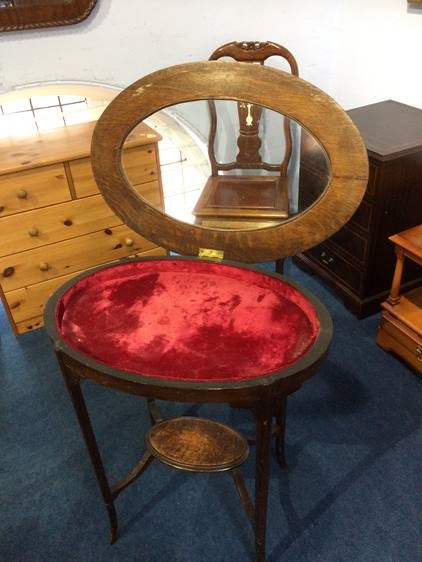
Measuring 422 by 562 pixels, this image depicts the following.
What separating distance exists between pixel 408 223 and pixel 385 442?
1.05m

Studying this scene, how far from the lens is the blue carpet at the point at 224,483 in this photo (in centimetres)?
156

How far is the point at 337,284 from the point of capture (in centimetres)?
257

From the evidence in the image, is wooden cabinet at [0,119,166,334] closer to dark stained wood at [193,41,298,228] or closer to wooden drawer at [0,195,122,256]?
wooden drawer at [0,195,122,256]

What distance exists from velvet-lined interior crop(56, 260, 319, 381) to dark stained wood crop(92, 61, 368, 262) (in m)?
0.09

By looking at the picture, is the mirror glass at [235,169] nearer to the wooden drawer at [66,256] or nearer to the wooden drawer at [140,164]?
the wooden drawer at [140,164]

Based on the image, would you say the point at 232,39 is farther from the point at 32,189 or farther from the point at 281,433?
the point at 281,433

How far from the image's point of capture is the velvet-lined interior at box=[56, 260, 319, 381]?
3.58 feet

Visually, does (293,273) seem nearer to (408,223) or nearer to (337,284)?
(337,284)

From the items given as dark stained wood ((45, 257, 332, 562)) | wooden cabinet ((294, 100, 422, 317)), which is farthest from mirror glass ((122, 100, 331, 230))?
wooden cabinet ((294, 100, 422, 317))

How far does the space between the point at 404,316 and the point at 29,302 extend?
1858 millimetres

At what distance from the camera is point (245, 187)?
1500 millimetres

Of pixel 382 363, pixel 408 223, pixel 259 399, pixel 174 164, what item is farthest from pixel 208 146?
pixel 382 363

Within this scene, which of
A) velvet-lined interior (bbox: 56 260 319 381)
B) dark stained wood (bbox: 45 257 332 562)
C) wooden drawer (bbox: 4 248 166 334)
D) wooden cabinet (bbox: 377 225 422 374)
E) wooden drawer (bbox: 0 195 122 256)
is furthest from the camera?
wooden drawer (bbox: 4 248 166 334)

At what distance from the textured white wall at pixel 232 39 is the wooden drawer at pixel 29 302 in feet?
3.19
